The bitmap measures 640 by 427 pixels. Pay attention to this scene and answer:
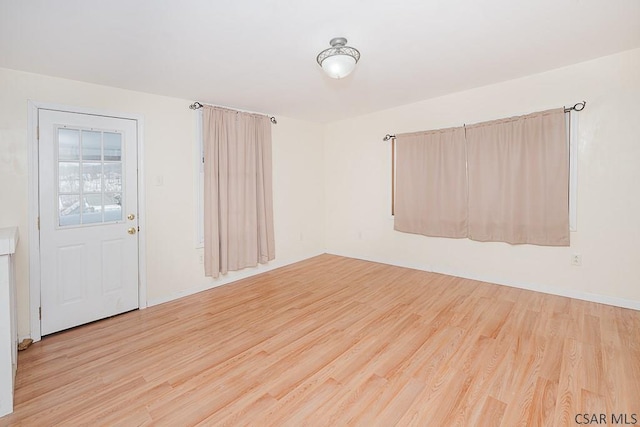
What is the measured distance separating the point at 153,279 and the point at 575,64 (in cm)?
516

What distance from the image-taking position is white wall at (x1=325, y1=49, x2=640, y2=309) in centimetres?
288

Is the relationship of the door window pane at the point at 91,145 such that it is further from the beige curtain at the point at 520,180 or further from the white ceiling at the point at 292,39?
the beige curtain at the point at 520,180

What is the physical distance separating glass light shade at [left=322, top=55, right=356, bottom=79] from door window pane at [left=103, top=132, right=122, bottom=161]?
2339mm

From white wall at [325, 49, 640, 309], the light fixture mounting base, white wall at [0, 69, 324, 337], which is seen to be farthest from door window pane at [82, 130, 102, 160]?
white wall at [325, 49, 640, 309]

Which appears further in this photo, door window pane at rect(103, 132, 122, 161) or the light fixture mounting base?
door window pane at rect(103, 132, 122, 161)

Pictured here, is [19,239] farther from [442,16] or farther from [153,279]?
[442,16]

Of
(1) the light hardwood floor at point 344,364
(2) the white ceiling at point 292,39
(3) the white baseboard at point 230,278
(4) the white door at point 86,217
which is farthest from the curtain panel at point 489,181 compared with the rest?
(4) the white door at point 86,217

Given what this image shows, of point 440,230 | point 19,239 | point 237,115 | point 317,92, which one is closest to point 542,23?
point 317,92

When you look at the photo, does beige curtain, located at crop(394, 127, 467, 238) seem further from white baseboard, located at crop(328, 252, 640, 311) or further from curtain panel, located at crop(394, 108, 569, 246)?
white baseboard, located at crop(328, 252, 640, 311)

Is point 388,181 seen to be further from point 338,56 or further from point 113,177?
point 113,177

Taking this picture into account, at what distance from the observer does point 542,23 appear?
87.0 inches

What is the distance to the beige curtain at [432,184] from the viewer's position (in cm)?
395

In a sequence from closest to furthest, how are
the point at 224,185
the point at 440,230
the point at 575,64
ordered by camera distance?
1. the point at 575,64
2. the point at 224,185
3. the point at 440,230

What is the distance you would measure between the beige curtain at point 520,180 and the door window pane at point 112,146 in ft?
13.6
